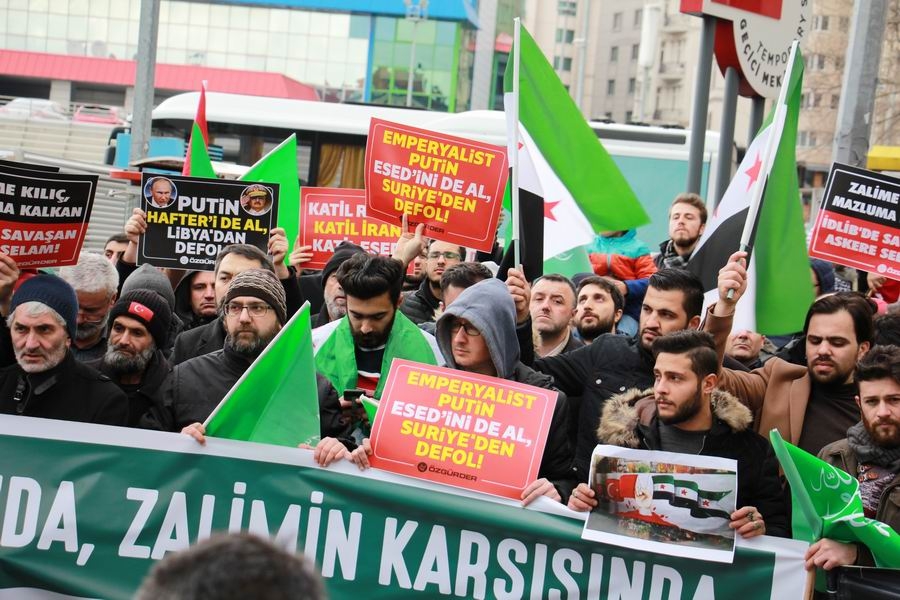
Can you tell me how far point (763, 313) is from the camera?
6230 mm

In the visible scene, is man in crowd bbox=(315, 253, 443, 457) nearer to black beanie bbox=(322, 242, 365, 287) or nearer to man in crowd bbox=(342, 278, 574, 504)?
man in crowd bbox=(342, 278, 574, 504)

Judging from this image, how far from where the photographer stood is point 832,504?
13.7 ft

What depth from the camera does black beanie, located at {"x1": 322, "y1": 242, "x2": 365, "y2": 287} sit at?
7.31 metres

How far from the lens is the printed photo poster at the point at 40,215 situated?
226 inches

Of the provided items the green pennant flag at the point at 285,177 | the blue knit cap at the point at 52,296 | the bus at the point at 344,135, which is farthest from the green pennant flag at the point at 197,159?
the bus at the point at 344,135

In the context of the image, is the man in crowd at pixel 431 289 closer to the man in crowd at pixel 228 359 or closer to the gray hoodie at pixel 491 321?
the man in crowd at pixel 228 359

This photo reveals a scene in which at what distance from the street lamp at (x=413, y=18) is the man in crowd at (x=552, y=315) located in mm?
48159

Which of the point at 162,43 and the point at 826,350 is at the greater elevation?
the point at 162,43

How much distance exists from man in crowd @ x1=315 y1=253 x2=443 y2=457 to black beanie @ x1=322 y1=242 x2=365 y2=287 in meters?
1.52

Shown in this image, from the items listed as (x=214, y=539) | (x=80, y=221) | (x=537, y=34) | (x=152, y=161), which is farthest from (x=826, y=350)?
(x=537, y=34)

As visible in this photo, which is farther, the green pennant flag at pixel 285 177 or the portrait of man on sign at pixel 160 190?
the green pennant flag at pixel 285 177

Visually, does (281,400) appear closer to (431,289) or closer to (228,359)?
(228,359)

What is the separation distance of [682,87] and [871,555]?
89264 millimetres

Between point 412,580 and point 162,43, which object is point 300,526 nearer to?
point 412,580
